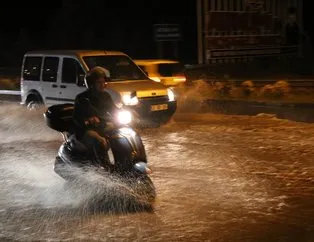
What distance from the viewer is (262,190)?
26.6 feet

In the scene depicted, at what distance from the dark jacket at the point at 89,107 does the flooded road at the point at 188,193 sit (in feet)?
2.57

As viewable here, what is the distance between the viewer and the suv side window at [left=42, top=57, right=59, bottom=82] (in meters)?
14.8

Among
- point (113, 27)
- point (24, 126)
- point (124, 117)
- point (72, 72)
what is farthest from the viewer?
point (113, 27)

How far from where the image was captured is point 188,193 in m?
8.07

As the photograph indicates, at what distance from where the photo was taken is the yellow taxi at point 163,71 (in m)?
16.6

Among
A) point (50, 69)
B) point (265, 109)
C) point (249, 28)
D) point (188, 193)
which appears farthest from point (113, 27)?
point (188, 193)

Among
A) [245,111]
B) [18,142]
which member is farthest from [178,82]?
[18,142]

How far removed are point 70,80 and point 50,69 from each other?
1057 millimetres

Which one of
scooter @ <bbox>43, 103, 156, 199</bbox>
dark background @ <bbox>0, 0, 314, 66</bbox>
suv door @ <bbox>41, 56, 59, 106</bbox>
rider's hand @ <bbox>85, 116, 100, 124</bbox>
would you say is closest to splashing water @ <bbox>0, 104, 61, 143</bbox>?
suv door @ <bbox>41, 56, 59, 106</bbox>

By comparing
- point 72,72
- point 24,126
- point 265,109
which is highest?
point 72,72

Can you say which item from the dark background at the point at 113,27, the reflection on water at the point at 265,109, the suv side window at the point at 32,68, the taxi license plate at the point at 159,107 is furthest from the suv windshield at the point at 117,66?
the dark background at the point at 113,27

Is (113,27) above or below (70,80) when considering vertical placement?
below

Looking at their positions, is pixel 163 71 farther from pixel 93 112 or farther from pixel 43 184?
pixel 93 112

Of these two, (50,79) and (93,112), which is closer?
(93,112)
